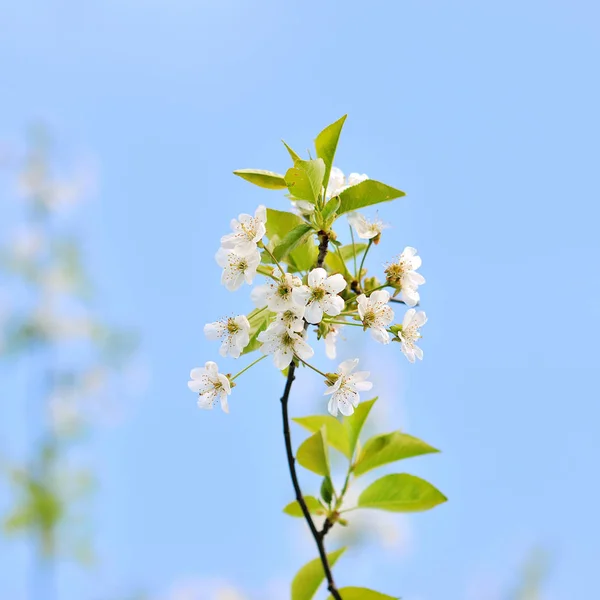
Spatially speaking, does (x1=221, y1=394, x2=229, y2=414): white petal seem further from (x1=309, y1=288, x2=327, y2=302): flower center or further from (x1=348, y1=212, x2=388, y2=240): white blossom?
(x1=348, y1=212, x2=388, y2=240): white blossom

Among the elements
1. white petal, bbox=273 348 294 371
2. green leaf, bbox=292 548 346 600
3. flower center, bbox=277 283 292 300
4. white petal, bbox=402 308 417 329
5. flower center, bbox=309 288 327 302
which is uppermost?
flower center, bbox=277 283 292 300

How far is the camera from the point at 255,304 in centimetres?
105

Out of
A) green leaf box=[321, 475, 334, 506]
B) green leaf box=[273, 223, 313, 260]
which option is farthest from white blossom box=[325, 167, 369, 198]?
green leaf box=[321, 475, 334, 506]

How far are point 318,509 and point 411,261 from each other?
49cm

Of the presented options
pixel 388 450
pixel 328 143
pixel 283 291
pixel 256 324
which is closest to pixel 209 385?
pixel 256 324

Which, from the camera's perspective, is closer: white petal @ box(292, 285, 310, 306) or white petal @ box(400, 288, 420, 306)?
white petal @ box(292, 285, 310, 306)

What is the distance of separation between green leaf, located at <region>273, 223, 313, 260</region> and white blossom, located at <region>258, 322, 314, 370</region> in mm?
112

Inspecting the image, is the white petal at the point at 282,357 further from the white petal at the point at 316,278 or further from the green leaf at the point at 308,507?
the green leaf at the point at 308,507

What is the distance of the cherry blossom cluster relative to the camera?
1.02 meters

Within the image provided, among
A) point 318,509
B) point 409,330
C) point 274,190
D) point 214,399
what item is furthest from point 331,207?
point 318,509

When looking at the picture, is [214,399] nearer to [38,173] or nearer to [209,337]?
[209,337]

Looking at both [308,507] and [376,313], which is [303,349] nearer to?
[376,313]

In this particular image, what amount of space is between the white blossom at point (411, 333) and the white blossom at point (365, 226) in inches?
6.5

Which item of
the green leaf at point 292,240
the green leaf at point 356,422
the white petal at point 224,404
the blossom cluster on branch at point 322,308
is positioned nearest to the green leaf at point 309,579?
the blossom cluster on branch at point 322,308
